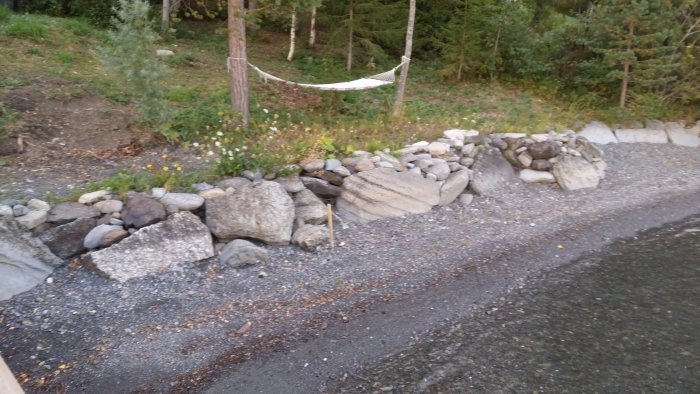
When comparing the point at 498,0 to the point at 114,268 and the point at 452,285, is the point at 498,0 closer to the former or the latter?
the point at 452,285

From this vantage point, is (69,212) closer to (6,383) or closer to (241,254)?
(241,254)

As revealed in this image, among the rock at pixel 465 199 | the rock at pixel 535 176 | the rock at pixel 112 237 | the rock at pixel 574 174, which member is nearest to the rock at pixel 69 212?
the rock at pixel 112 237

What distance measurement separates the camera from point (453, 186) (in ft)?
21.3

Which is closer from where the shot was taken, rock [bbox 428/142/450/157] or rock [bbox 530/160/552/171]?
rock [bbox 428/142/450/157]

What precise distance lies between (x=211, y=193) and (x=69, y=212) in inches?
50.9

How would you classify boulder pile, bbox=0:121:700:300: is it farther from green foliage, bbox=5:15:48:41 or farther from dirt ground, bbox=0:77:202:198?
green foliage, bbox=5:15:48:41

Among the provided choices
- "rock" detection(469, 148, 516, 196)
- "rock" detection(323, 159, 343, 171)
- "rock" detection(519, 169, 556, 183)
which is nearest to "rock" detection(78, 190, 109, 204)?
"rock" detection(323, 159, 343, 171)

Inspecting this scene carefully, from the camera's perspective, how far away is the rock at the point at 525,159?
7.49 meters

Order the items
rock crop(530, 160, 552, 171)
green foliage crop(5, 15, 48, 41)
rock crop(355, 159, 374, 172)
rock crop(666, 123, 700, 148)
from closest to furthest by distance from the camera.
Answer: rock crop(355, 159, 374, 172) < rock crop(530, 160, 552, 171) < green foliage crop(5, 15, 48, 41) < rock crop(666, 123, 700, 148)

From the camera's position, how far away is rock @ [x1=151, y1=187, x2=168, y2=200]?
16.5ft

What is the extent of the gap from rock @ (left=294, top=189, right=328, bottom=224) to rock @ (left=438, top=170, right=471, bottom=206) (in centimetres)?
163

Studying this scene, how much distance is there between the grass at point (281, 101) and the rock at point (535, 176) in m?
0.89

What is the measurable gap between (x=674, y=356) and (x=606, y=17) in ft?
24.4

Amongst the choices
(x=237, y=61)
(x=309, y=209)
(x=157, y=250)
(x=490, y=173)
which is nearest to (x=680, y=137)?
(x=490, y=173)
